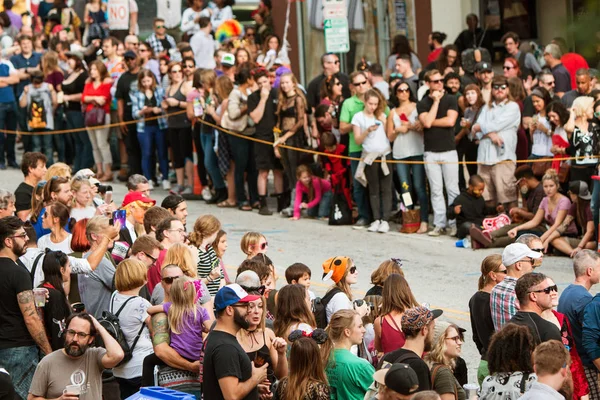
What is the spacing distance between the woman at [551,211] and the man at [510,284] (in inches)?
210

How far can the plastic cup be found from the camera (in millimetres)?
8133

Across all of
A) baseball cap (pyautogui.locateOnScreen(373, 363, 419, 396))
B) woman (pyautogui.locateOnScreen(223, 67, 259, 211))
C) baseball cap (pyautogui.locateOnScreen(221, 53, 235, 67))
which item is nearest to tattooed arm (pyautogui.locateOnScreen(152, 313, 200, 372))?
baseball cap (pyautogui.locateOnScreen(373, 363, 419, 396))

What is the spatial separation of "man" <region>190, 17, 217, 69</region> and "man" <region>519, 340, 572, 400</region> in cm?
1536

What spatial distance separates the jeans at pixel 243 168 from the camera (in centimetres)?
1700

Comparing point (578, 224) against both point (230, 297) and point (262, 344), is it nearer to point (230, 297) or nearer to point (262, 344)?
point (262, 344)

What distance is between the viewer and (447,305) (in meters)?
12.2

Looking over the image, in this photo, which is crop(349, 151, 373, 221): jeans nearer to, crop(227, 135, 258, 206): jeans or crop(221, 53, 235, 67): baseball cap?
crop(227, 135, 258, 206): jeans

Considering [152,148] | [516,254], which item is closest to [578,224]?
[516,254]

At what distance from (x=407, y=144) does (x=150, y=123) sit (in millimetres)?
5164

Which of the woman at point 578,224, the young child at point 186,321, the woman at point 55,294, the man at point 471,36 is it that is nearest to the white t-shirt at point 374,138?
the woman at point 578,224

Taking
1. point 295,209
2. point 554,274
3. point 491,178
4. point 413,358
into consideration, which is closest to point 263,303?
point 413,358

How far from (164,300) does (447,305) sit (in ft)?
15.8

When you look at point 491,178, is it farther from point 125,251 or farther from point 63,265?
point 63,265

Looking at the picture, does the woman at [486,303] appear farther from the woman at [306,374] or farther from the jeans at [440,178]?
the jeans at [440,178]
